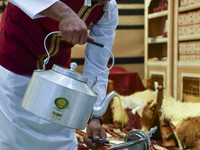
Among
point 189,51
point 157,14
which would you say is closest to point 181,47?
point 189,51

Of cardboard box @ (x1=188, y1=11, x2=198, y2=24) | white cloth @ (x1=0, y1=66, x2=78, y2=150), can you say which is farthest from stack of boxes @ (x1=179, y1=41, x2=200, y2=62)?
white cloth @ (x1=0, y1=66, x2=78, y2=150)

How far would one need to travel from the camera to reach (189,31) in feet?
11.4

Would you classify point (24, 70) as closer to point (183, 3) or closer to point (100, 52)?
point (100, 52)

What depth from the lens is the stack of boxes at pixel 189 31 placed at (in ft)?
11.0

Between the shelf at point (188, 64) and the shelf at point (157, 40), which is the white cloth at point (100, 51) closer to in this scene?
the shelf at point (188, 64)

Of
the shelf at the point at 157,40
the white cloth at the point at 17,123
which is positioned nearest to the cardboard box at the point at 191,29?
the shelf at the point at 157,40

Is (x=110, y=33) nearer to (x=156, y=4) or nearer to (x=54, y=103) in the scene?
(x=54, y=103)

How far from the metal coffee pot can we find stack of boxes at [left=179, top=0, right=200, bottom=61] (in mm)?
2901

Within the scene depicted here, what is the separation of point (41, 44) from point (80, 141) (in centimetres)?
158

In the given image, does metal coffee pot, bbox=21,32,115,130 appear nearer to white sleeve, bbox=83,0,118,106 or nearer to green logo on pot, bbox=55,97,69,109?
green logo on pot, bbox=55,97,69,109

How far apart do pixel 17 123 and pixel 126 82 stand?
2.99 metres

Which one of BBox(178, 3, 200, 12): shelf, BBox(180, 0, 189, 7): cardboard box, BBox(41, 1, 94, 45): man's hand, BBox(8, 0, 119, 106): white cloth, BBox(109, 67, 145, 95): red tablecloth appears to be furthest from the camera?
BBox(109, 67, 145, 95): red tablecloth

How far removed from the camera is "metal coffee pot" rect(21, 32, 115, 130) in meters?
0.73

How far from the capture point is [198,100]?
11.2 ft
